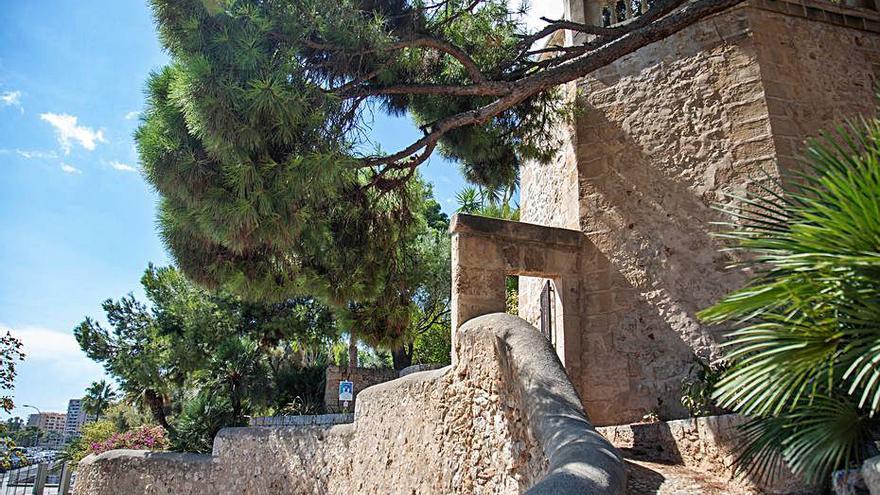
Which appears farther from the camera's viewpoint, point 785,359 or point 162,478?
point 162,478

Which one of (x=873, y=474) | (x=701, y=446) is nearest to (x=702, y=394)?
(x=701, y=446)

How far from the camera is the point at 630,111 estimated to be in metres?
7.77

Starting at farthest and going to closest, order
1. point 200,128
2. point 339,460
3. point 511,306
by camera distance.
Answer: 1. point 511,306
2. point 339,460
3. point 200,128

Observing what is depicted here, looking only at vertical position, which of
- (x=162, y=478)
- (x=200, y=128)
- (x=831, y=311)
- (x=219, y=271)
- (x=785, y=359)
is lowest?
(x=162, y=478)

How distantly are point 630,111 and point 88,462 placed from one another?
10.9 m

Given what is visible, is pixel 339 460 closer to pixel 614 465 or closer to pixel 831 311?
pixel 614 465

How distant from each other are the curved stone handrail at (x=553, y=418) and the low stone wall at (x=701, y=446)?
1056 mm

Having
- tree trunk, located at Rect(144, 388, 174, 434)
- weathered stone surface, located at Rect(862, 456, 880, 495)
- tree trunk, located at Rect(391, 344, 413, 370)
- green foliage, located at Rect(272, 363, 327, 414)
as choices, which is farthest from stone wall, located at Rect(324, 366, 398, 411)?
weathered stone surface, located at Rect(862, 456, 880, 495)

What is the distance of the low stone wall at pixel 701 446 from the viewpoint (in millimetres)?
4102

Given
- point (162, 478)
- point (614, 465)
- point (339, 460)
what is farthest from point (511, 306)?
point (614, 465)

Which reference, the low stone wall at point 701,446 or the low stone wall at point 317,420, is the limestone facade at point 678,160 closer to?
the low stone wall at point 701,446

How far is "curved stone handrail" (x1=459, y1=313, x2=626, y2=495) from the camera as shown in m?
2.90

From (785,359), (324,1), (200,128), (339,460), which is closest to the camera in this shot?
(785,359)

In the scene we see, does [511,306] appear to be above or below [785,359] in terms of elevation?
above
